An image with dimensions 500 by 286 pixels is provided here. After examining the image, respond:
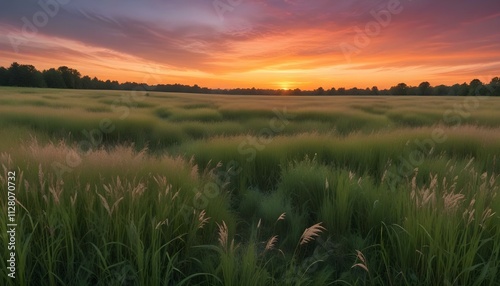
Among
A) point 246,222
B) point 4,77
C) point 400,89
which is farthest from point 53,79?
point 400,89

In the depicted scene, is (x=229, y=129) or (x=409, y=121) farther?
(x=409, y=121)

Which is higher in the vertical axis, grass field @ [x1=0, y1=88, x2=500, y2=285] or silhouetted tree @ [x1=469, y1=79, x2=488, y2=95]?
silhouetted tree @ [x1=469, y1=79, x2=488, y2=95]

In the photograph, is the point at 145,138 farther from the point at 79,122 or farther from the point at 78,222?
the point at 78,222

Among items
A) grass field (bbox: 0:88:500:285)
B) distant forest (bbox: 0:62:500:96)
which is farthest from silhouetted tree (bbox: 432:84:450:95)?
grass field (bbox: 0:88:500:285)

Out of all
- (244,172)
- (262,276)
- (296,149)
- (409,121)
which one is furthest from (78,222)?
(409,121)

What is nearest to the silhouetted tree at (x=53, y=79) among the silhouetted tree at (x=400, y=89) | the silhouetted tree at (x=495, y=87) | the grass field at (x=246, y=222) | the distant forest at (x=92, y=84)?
the distant forest at (x=92, y=84)

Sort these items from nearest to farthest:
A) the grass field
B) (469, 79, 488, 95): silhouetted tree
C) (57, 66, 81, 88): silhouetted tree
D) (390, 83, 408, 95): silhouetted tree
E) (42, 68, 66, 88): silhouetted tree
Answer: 1. the grass field
2. (469, 79, 488, 95): silhouetted tree
3. (42, 68, 66, 88): silhouetted tree
4. (57, 66, 81, 88): silhouetted tree
5. (390, 83, 408, 95): silhouetted tree

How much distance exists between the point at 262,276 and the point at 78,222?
1.48 meters

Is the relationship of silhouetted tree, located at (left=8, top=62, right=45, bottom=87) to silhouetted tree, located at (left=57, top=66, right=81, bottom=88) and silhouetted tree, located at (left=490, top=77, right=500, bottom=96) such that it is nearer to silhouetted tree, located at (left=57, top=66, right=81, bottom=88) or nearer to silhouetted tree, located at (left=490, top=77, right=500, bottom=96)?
silhouetted tree, located at (left=57, top=66, right=81, bottom=88)

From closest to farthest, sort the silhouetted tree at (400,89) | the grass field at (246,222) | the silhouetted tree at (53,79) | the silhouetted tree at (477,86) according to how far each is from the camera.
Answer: the grass field at (246,222), the silhouetted tree at (477,86), the silhouetted tree at (53,79), the silhouetted tree at (400,89)

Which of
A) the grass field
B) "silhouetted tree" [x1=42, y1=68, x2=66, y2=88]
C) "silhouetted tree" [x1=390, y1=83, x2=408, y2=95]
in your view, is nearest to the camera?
the grass field

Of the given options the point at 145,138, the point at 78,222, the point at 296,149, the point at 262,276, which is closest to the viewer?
the point at 262,276

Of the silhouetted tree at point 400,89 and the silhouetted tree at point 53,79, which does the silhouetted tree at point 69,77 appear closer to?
the silhouetted tree at point 53,79

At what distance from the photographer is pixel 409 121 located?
565 inches
